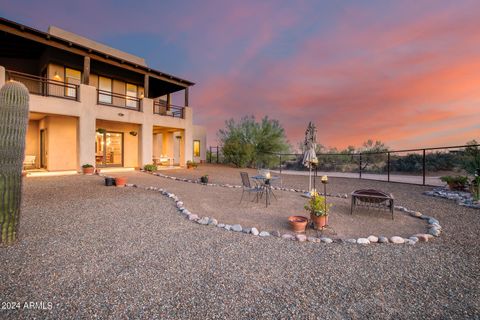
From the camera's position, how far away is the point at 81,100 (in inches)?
418

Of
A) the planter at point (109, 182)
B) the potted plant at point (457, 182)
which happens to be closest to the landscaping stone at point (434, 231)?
the potted plant at point (457, 182)

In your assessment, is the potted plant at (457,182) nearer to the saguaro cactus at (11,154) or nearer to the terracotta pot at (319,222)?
the terracotta pot at (319,222)

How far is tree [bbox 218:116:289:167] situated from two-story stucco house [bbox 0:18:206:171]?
14.1 feet

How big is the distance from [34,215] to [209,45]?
1530 cm

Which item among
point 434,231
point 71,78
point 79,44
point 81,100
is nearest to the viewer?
point 434,231

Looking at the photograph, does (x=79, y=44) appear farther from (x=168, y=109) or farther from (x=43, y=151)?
(x=43, y=151)

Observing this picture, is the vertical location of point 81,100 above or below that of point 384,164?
above

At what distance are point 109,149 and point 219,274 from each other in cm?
1434

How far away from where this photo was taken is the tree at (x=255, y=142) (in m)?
18.5

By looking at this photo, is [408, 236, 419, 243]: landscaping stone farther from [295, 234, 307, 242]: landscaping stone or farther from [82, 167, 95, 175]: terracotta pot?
[82, 167, 95, 175]: terracotta pot

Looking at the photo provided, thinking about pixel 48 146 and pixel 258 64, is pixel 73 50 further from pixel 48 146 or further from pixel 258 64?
pixel 258 64

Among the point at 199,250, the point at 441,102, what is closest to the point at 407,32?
the point at 441,102

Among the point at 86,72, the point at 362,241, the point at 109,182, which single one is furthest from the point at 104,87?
the point at 362,241

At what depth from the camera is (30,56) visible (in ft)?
40.8
